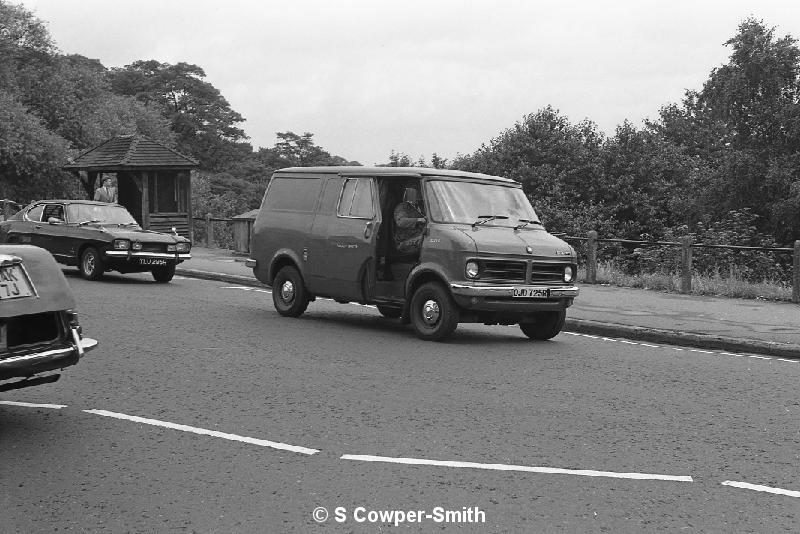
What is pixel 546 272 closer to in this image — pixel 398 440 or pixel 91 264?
pixel 398 440

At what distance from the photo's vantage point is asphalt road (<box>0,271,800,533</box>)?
521 centimetres

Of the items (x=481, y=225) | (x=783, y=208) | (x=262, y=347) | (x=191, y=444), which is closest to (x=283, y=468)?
(x=191, y=444)

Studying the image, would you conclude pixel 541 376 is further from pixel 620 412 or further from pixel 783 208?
pixel 783 208

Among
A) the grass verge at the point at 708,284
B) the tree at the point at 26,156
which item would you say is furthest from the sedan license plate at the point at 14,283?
the tree at the point at 26,156

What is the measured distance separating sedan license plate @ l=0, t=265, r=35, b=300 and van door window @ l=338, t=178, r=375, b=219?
6.79 m

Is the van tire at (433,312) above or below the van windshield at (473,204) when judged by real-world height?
below

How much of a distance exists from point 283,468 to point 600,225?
114ft

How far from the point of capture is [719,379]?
32.3 ft

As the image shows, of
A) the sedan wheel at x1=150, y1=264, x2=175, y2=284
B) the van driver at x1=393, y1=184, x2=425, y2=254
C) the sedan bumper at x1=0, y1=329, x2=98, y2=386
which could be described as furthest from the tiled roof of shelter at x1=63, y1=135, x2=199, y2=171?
the sedan bumper at x1=0, y1=329, x2=98, y2=386

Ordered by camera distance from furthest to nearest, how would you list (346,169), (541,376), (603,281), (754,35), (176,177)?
1. (754,35)
2. (176,177)
3. (603,281)
4. (346,169)
5. (541,376)

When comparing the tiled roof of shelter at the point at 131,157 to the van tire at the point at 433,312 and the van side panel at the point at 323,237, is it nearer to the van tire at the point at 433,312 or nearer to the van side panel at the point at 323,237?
the van side panel at the point at 323,237

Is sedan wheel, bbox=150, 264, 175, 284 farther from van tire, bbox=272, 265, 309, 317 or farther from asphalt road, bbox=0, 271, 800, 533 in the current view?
asphalt road, bbox=0, 271, 800, 533

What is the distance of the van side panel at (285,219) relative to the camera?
557 inches

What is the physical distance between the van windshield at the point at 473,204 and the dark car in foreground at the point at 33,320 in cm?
612
